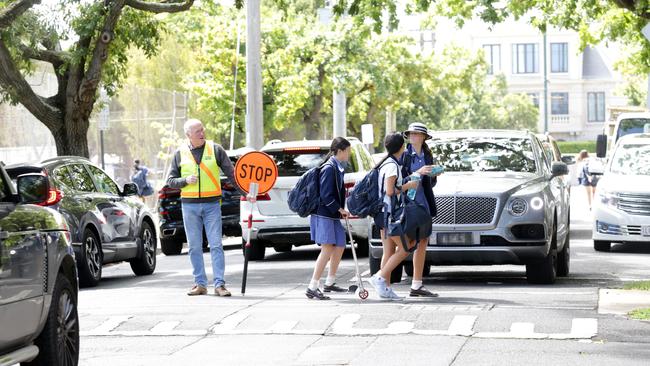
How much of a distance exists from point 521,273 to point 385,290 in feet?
13.5

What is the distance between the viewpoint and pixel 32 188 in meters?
8.59

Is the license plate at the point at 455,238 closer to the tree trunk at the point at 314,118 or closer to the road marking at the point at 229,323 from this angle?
the road marking at the point at 229,323

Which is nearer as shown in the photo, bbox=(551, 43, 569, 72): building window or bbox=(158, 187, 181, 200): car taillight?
bbox=(158, 187, 181, 200): car taillight

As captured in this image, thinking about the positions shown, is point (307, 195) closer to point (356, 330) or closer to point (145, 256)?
point (356, 330)

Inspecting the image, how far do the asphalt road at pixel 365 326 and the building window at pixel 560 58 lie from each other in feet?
383

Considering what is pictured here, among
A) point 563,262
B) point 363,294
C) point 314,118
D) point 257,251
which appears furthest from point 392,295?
point 314,118

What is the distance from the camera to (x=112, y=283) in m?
18.1

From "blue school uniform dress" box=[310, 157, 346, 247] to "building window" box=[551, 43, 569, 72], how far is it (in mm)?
119399

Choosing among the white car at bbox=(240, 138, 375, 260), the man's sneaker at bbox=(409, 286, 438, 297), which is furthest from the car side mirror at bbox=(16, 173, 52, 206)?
the white car at bbox=(240, 138, 375, 260)

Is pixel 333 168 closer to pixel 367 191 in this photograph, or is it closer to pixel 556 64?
pixel 367 191

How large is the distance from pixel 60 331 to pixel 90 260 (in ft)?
27.7

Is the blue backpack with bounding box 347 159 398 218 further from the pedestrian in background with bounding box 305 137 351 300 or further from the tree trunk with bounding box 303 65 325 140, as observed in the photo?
the tree trunk with bounding box 303 65 325 140

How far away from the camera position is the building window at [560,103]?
133125 millimetres

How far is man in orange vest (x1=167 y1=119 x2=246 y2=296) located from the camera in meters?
15.2
